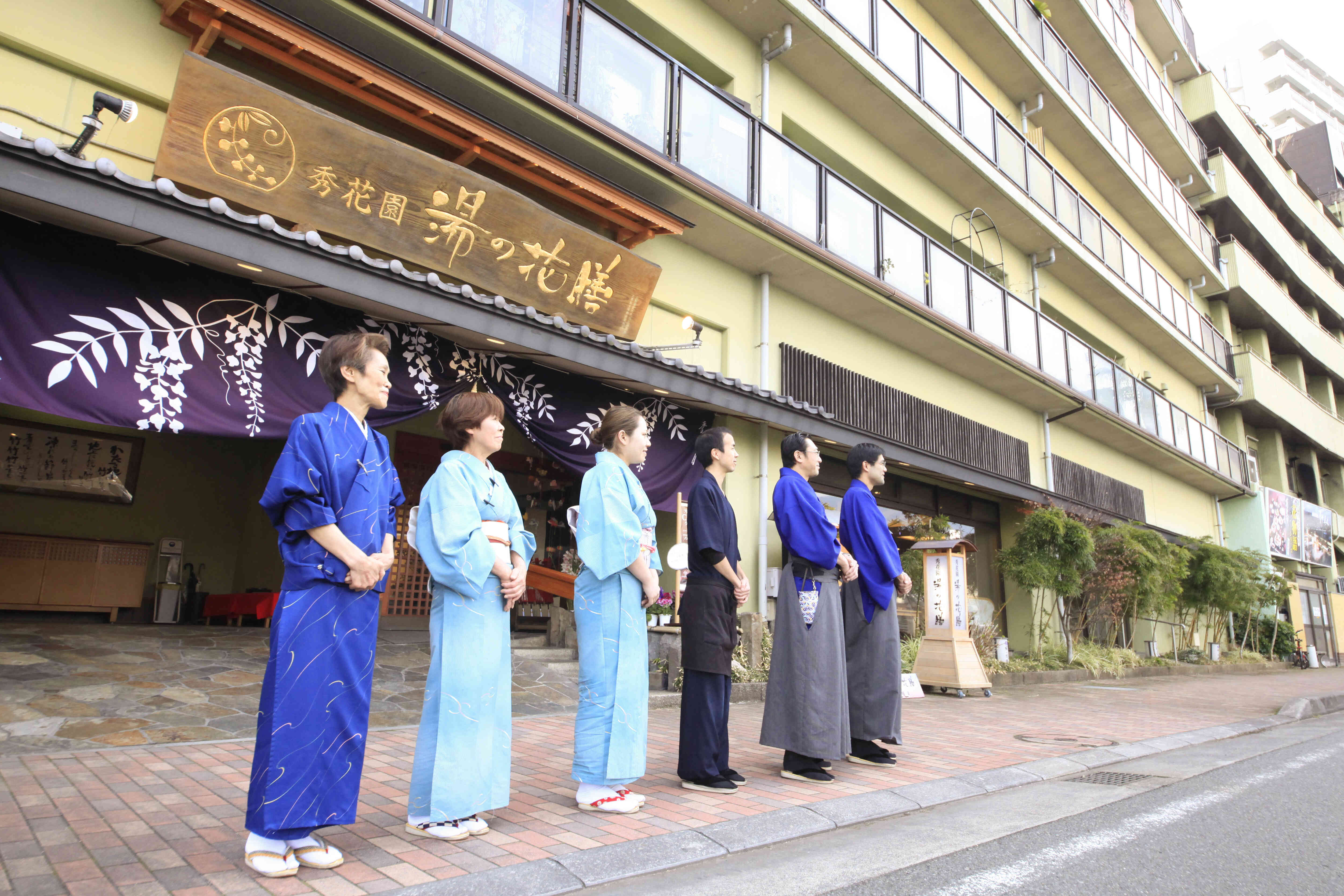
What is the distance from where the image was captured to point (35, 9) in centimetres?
558

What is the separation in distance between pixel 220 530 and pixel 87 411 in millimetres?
7572

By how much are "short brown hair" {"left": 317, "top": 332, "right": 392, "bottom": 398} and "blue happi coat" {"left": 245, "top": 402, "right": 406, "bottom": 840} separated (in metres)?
0.15

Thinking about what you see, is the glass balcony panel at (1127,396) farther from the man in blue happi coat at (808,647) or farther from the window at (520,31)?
the man in blue happi coat at (808,647)

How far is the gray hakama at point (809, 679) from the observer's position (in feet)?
15.4

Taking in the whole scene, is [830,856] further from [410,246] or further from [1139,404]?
[1139,404]

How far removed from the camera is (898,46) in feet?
42.9

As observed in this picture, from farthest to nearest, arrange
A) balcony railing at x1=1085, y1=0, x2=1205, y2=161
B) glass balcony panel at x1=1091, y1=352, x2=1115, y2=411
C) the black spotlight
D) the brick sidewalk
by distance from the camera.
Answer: balcony railing at x1=1085, y1=0, x2=1205, y2=161 → glass balcony panel at x1=1091, y1=352, x2=1115, y2=411 → the black spotlight → the brick sidewalk

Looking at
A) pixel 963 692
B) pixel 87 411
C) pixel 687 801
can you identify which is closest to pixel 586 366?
pixel 87 411

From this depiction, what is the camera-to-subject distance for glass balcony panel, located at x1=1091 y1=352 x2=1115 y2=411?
17.2 m

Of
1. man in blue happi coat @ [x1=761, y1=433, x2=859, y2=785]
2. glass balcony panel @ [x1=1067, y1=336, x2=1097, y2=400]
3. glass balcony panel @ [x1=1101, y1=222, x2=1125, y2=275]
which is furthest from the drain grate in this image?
glass balcony panel @ [x1=1101, y1=222, x2=1125, y2=275]

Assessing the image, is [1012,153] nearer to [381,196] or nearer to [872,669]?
[381,196]

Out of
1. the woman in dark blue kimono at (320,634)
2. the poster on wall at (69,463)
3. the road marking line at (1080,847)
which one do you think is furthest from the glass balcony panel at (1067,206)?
the poster on wall at (69,463)

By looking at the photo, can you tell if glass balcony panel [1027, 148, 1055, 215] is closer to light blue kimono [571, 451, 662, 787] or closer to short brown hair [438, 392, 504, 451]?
light blue kimono [571, 451, 662, 787]

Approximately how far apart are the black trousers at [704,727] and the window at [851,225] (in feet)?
25.9
